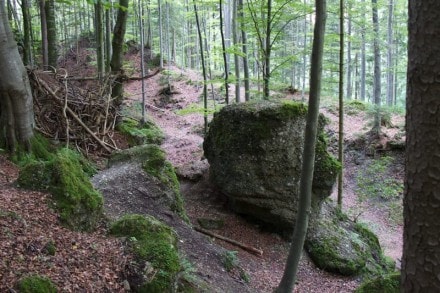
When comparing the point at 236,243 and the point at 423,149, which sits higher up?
the point at 423,149

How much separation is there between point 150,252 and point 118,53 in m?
8.77

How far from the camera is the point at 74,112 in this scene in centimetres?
1065

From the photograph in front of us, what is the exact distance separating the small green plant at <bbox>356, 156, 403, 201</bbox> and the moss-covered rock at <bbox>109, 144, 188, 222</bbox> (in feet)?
29.6

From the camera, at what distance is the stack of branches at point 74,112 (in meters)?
9.70

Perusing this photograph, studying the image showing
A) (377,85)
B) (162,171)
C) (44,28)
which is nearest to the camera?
(162,171)

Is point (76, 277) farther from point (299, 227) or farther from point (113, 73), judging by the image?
point (113, 73)

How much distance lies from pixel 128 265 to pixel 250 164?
5178 millimetres

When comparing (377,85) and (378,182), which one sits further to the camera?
(377,85)

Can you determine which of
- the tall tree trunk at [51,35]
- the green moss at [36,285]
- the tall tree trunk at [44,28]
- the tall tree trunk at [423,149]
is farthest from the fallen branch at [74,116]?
the tall tree trunk at [423,149]

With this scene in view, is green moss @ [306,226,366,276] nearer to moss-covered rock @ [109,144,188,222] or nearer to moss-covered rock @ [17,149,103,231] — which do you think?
moss-covered rock @ [109,144,188,222]

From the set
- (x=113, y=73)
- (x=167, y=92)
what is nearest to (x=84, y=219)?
(x=113, y=73)

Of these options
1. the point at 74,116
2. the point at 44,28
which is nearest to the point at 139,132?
the point at 74,116

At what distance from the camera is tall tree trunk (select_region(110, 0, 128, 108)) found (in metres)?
11.6

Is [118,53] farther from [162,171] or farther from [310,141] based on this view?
[310,141]
